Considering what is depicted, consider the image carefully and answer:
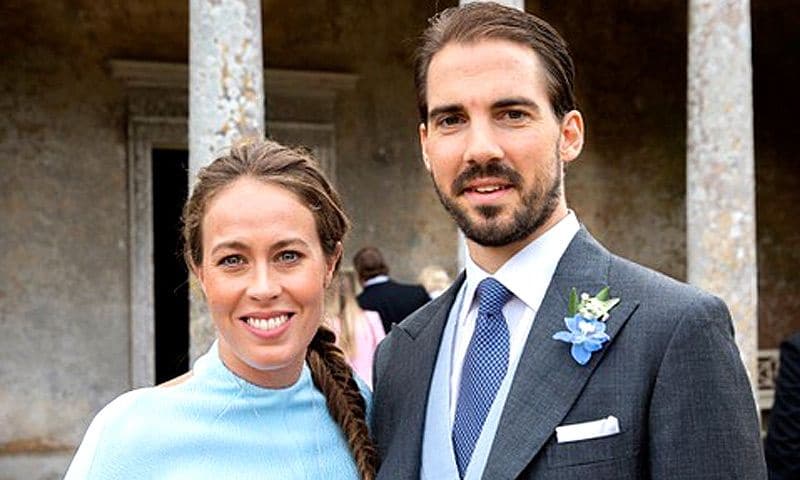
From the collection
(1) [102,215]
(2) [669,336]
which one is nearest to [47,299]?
(1) [102,215]

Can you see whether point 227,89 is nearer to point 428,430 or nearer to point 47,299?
point 47,299

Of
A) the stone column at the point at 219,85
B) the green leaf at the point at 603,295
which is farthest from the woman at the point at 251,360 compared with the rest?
the stone column at the point at 219,85

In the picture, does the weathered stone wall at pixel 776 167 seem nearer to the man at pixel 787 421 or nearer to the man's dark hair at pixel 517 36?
the man at pixel 787 421

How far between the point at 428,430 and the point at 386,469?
127 mm

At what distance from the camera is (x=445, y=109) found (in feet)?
7.07

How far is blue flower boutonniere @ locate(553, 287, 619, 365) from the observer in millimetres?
2047

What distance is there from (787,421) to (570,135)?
3.00 meters

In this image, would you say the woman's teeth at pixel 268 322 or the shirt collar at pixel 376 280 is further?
the shirt collar at pixel 376 280

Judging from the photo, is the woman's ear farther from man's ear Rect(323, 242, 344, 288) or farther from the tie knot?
the tie knot

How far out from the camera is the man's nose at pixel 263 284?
2.19m

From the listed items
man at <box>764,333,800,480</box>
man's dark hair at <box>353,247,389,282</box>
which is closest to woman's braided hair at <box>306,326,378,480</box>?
man at <box>764,333,800,480</box>

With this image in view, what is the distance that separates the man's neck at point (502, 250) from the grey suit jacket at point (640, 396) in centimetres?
11

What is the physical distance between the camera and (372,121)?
1150 cm

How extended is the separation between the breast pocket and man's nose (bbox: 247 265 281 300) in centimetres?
64
